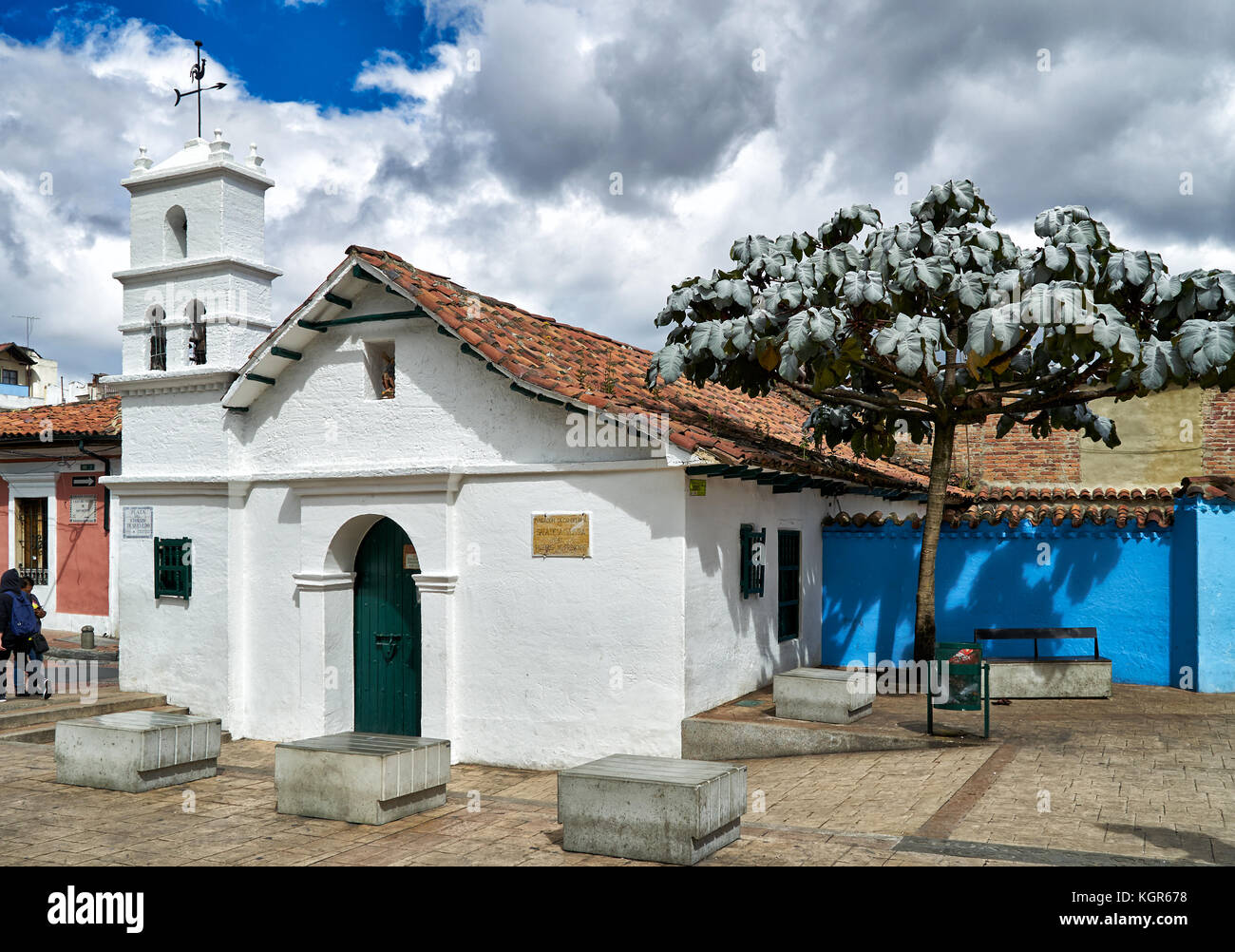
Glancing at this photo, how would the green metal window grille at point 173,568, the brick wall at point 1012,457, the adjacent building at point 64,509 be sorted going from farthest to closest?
the brick wall at point 1012,457 → the adjacent building at point 64,509 → the green metal window grille at point 173,568

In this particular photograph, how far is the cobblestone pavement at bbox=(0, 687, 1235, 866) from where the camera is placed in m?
6.61

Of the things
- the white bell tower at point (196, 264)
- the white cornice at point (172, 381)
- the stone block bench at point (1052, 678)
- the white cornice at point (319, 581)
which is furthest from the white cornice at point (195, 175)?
the stone block bench at point (1052, 678)

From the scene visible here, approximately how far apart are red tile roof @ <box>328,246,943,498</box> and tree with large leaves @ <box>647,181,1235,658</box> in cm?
70

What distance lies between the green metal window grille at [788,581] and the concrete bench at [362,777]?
5.17 m

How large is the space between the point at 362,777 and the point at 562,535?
3.34m

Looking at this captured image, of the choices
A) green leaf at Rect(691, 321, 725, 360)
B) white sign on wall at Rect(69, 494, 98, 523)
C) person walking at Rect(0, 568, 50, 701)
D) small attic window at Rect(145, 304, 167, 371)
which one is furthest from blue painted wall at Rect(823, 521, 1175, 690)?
white sign on wall at Rect(69, 494, 98, 523)

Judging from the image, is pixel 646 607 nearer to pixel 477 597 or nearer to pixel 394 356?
pixel 477 597

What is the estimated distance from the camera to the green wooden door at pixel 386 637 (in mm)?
11422

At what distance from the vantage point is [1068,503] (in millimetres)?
14141

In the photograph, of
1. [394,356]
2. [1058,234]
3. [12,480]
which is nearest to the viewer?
[1058,234]

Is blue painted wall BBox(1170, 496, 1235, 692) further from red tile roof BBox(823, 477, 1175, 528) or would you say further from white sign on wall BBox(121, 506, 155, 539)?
white sign on wall BBox(121, 506, 155, 539)

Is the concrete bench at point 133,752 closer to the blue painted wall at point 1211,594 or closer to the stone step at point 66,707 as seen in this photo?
the stone step at point 66,707
